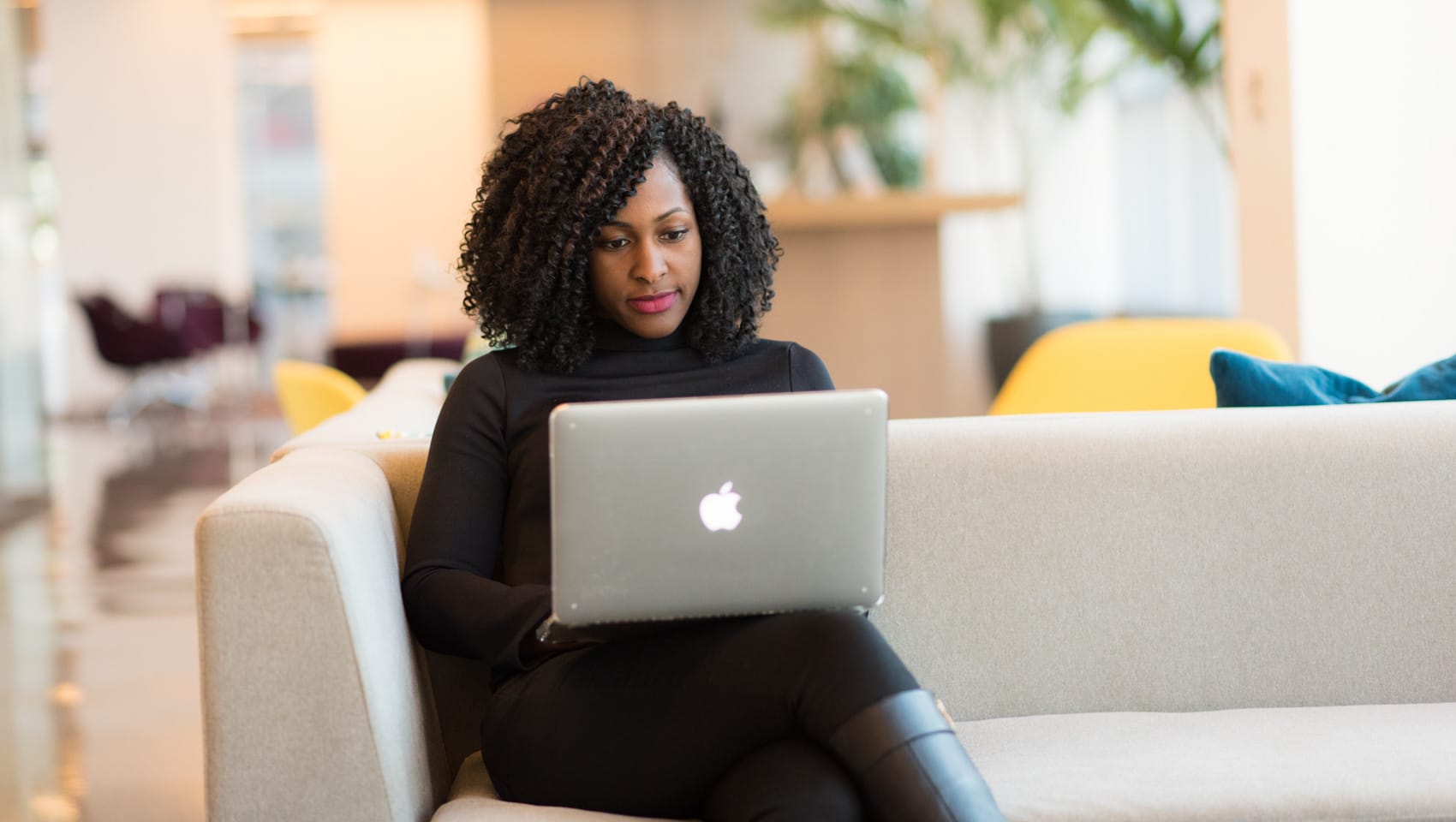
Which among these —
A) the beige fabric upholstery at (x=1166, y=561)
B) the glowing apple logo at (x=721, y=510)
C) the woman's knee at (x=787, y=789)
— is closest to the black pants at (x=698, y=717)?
the woman's knee at (x=787, y=789)

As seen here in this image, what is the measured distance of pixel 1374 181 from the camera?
4.26 meters

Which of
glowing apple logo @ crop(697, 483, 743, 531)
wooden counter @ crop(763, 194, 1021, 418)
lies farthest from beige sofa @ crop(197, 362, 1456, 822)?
wooden counter @ crop(763, 194, 1021, 418)

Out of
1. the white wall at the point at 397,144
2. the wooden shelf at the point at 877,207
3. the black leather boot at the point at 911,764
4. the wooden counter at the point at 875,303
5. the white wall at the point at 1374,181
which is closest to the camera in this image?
the black leather boot at the point at 911,764

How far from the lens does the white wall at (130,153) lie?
1291 centimetres

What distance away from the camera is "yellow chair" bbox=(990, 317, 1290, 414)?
9.90 ft

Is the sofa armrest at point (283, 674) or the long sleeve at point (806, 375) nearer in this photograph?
the sofa armrest at point (283, 674)

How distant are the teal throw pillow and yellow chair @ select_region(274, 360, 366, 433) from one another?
2.27m

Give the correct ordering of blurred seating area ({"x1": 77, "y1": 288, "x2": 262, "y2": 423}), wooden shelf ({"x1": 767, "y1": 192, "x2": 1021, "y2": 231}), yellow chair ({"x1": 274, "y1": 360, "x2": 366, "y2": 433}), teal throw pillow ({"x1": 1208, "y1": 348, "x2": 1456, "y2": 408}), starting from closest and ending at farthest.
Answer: teal throw pillow ({"x1": 1208, "y1": 348, "x2": 1456, "y2": 408}) → yellow chair ({"x1": 274, "y1": 360, "x2": 366, "y2": 433}) → wooden shelf ({"x1": 767, "y1": 192, "x2": 1021, "y2": 231}) → blurred seating area ({"x1": 77, "y1": 288, "x2": 262, "y2": 423})

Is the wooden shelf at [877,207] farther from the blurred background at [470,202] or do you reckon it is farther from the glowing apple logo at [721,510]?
the glowing apple logo at [721,510]

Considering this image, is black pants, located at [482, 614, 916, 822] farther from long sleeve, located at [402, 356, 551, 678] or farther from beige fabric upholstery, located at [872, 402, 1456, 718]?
beige fabric upholstery, located at [872, 402, 1456, 718]

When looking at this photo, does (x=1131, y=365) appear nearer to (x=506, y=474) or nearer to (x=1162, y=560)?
(x=1162, y=560)

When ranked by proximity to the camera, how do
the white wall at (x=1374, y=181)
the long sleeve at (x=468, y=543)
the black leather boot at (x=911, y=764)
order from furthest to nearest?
the white wall at (x=1374, y=181) → the long sleeve at (x=468, y=543) → the black leather boot at (x=911, y=764)

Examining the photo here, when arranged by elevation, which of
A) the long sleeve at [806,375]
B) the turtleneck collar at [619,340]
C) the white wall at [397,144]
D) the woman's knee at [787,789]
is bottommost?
the woman's knee at [787,789]

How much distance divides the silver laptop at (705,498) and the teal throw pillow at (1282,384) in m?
0.89
